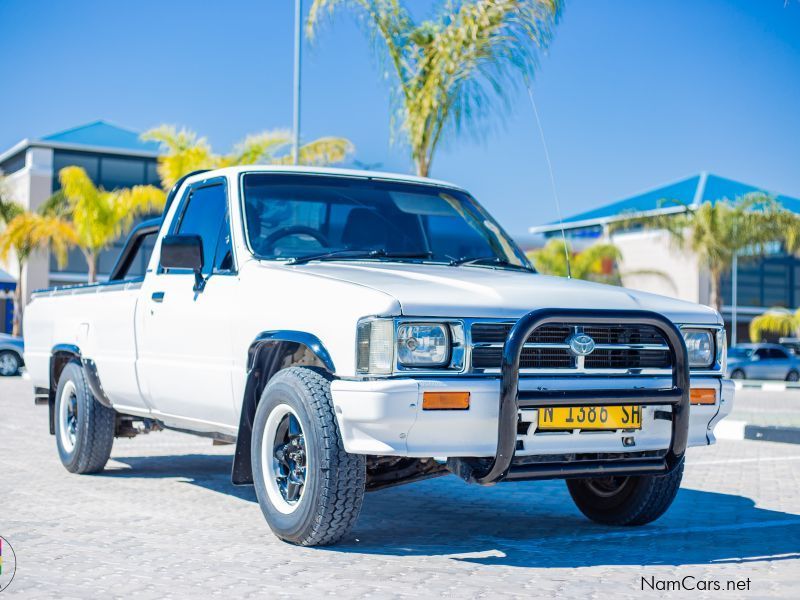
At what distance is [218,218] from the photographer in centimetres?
645

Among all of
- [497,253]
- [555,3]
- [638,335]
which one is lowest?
[638,335]

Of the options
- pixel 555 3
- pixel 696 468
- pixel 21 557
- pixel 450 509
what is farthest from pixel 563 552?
pixel 555 3

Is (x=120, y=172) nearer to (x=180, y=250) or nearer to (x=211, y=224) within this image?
(x=211, y=224)

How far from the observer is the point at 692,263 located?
59469 mm

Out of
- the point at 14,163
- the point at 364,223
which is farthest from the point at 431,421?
the point at 14,163

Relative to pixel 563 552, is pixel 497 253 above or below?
above

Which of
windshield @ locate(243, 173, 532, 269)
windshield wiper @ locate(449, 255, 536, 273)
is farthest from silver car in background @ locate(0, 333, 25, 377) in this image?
windshield wiper @ locate(449, 255, 536, 273)

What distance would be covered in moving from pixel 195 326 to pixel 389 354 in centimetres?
184

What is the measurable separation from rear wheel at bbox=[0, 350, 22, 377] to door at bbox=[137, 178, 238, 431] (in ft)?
64.9

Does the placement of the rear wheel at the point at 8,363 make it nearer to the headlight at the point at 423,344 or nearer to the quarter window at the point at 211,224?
the quarter window at the point at 211,224

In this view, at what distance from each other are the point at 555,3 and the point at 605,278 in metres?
29.0

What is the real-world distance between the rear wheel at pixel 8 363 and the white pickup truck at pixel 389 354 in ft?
64.3

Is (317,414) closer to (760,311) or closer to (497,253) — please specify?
(497,253)

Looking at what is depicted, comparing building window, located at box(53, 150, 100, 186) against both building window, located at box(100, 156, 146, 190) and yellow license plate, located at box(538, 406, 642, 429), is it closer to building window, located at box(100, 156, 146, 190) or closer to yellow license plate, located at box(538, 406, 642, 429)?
building window, located at box(100, 156, 146, 190)
